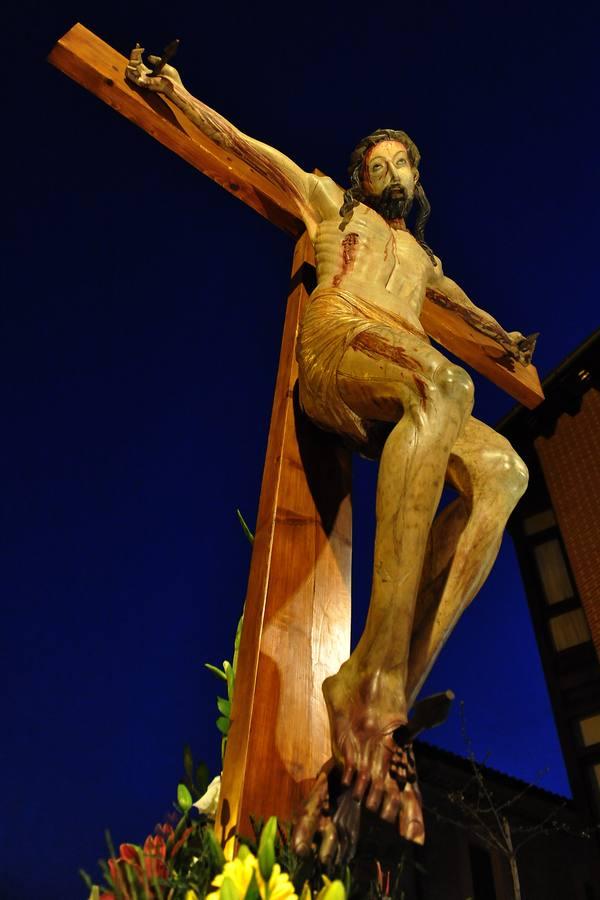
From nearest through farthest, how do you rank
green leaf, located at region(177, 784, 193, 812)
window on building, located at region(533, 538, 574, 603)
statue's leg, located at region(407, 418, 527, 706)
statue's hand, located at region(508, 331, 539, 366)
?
1. green leaf, located at region(177, 784, 193, 812)
2. statue's leg, located at region(407, 418, 527, 706)
3. statue's hand, located at region(508, 331, 539, 366)
4. window on building, located at region(533, 538, 574, 603)

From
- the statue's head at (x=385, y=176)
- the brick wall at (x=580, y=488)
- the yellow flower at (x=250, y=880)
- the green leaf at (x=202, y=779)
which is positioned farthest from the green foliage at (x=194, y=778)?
the brick wall at (x=580, y=488)

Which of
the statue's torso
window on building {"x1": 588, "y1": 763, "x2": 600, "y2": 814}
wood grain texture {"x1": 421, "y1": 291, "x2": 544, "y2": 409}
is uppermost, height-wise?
window on building {"x1": 588, "y1": 763, "x2": 600, "y2": 814}

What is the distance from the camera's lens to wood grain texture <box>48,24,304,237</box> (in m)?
3.07

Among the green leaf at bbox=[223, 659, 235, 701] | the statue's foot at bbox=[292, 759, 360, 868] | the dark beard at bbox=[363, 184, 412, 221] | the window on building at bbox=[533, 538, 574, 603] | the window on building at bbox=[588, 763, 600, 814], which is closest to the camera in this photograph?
the statue's foot at bbox=[292, 759, 360, 868]

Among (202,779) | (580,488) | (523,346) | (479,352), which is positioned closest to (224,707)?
(202,779)

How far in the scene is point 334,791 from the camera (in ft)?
5.57

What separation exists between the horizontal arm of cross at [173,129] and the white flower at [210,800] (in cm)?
235

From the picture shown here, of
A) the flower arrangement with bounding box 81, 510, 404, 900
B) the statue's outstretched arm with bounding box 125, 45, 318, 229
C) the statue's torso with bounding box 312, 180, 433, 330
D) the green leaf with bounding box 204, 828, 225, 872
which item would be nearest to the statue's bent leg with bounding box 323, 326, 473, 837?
the flower arrangement with bounding box 81, 510, 404, 900

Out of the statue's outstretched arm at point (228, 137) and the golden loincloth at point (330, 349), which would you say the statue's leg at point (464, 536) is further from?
the statue's outstretched arm at point (228, 137)

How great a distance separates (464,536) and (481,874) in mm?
12603

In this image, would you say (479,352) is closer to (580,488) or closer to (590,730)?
(580,488)

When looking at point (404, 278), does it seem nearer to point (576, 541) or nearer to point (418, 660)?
point (418, 660)

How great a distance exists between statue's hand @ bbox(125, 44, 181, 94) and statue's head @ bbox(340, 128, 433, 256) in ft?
2.72

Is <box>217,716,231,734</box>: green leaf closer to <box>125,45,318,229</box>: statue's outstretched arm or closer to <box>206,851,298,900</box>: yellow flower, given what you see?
<box>206,851,298,900</box>: yellow flower
